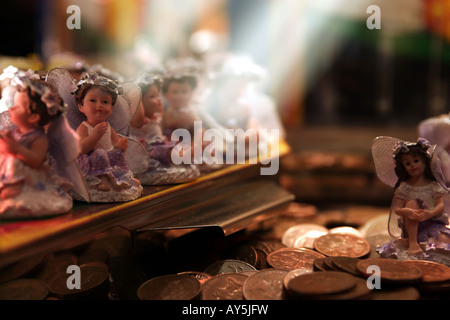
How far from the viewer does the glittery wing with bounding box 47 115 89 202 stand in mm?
1868

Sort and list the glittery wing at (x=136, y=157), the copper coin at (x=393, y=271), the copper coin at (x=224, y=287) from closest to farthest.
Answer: the copper coin at (x=393, y=271)
the copper coin at (x=224, y=287)
the glittery wing at (x=136, y=157)

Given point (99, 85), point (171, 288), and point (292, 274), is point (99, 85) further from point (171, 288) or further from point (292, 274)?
point (292, 274)

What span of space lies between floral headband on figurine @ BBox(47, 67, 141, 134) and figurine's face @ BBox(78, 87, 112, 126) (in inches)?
1.0

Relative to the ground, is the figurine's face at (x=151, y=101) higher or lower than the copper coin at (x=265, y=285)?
higher

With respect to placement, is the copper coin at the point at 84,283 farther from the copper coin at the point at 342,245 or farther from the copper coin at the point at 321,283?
the copper coin at the point at 342,245

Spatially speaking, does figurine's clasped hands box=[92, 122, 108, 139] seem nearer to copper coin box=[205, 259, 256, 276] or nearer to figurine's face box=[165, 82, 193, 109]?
figurine's face box=[165, 82, 193, 109]

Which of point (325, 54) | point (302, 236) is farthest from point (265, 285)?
point (325, 54)

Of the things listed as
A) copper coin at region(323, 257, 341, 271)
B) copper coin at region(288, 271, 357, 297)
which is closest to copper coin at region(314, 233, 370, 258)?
copper coin at region(323, 257, 341, 271)

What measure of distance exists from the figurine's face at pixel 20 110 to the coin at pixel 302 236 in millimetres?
1667

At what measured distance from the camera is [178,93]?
8.73 feet

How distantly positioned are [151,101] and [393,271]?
1531 mm

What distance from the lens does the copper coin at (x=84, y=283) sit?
202 cm

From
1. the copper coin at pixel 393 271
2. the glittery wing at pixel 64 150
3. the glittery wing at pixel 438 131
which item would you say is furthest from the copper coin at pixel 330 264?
the glittery wing at pixel 64 150
